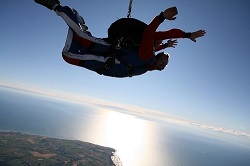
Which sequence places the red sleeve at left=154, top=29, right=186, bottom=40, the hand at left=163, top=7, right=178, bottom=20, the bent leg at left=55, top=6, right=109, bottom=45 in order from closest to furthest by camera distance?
the hand at left=163, top=7, right=178, bottom=20, the bent leg at left=55, top=6, right=109, bottom=45, the red sleeve at left=154, top=29, right=186, bottom=40

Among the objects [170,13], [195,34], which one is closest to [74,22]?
[170,13]

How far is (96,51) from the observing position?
3.08 meters

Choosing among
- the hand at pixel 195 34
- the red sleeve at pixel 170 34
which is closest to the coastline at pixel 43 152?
the red sleeve at pixel 170 34

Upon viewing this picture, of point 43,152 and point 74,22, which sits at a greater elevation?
point 74,22

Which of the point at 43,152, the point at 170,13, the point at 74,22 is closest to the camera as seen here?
the point at 170,13

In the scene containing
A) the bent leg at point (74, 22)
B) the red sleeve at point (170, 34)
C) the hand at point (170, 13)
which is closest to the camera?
the hand at point (170, 13)

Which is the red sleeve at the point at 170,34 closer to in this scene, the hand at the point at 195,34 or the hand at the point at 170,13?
the hand at the point at 195,34

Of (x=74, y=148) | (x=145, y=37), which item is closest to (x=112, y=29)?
(x=145, y=37)

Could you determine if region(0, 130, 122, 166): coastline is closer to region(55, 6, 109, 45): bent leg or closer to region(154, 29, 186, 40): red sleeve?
region(55, 6, 109, 45): bent leg

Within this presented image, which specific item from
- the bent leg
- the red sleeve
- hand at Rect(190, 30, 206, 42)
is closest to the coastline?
the bent leg

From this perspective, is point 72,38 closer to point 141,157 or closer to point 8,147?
point 8,147

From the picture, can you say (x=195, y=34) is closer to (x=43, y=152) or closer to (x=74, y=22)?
(x=74, y=22)

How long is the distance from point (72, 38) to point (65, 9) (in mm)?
447

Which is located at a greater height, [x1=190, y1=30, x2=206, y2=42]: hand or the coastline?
[x1=190, y1=30, x2=206, y2=42]: hand
